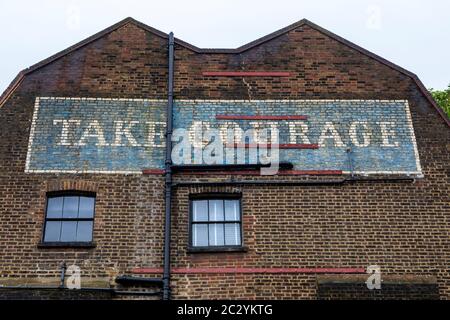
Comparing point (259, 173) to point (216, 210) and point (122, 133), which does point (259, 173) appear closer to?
point (216, 210)

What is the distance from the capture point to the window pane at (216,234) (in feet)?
43.2

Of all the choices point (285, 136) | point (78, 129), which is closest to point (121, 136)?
point (78, 129)

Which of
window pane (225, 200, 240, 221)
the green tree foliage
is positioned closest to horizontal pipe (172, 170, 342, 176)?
window pane (225, 200, 240, 221)

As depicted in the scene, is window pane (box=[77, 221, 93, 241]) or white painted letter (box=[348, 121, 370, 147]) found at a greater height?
white painted letter (box=[348, 121, 370, 147])

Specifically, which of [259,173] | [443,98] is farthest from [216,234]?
[443,98]

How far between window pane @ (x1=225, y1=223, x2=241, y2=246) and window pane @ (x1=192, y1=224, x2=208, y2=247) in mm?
452

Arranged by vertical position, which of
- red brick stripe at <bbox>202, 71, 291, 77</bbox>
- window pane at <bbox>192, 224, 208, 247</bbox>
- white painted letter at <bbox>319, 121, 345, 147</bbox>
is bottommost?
window pane at <bbox>192, 224, 208, 247</bbox>

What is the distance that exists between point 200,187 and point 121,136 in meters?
2.24

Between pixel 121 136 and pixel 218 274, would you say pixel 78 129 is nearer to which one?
pixel 121 136

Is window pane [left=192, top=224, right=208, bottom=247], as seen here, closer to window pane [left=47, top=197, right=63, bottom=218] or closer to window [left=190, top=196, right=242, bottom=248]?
window [left=190, top=196, right=242, bottom=248]

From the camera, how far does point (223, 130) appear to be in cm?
1434

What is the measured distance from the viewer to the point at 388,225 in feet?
43.5

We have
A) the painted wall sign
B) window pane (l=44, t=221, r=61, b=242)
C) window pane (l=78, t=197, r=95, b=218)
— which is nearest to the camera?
window pane (l=44, t=221, r=61, b=242)

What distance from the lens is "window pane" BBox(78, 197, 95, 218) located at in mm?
13289
